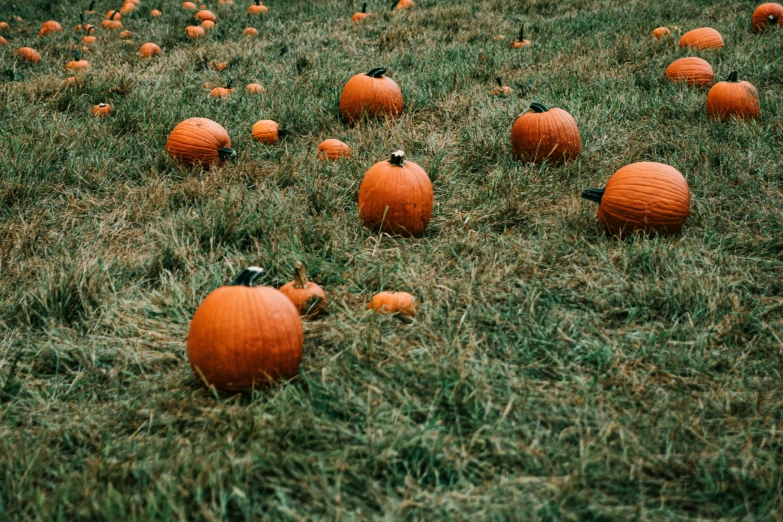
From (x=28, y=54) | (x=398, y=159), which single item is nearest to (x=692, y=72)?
(x=398, y=159)

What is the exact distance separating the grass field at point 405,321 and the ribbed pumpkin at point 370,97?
0.13 m

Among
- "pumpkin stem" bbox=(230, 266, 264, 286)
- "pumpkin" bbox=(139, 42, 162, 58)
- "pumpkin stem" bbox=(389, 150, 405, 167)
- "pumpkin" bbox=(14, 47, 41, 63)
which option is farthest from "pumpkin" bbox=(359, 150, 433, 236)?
"pumpkin" bbox=(14, 47, 41, 63)

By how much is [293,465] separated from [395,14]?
7.53 m

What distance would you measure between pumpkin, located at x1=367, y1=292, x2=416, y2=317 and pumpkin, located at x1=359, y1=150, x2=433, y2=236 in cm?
72

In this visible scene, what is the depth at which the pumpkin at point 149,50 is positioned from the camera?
6954mm

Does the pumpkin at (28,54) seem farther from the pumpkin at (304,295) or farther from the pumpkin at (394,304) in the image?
the pumpkin at (394,304)

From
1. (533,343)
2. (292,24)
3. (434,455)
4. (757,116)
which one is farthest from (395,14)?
(434,455)

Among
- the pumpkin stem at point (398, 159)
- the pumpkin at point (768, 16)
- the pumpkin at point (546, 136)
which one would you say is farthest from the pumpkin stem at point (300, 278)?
the pumpkin at point (768, 16)

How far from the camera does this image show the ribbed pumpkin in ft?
16.4

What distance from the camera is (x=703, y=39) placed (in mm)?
6539

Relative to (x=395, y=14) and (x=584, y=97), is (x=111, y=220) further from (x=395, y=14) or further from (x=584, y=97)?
(x=395, y=14)

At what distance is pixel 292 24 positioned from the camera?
26.8ft

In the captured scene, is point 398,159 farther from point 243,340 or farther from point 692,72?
point 692,72

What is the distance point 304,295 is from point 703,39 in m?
5.74
